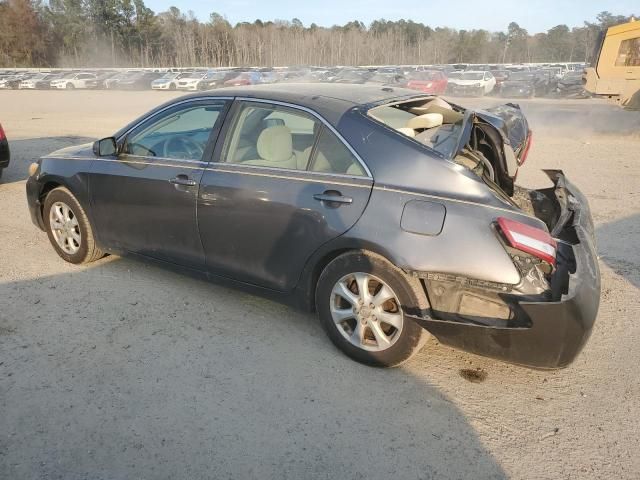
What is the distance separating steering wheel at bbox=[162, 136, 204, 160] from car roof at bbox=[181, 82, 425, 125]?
0.37 meters

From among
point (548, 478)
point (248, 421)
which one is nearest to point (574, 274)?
point (548, 478)

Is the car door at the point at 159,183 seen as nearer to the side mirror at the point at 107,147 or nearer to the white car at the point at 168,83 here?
the side mirror at the point at 107,147

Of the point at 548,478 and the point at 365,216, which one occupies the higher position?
the point at 365,216

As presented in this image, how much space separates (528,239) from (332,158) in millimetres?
1238

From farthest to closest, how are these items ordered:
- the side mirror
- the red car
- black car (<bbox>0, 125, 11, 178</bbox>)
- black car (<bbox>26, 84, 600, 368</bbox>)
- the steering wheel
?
the red car
black car (<bbox>0, 125, 11, 178</bbox>)
the side mirror
the steering wheel
black car (<bbox>26, 84, 600, 368</bbox>)

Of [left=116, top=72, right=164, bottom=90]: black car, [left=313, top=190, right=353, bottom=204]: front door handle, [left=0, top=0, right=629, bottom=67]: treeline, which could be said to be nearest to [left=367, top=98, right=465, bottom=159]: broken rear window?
[left=313, top=190, right=353, bottom=204]: front door handle

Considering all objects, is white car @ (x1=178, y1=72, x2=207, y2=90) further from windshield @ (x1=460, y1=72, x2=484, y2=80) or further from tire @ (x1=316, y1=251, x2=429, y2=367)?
tire @ (x1=316, y1=251, x2=429, y2=367)

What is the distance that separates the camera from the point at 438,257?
2.71 meters

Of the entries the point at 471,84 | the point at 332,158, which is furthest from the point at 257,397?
the point at 471,84

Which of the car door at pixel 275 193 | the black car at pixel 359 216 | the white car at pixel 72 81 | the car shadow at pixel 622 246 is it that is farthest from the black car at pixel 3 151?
the white car at pixel 72 81

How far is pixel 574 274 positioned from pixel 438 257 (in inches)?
31.9

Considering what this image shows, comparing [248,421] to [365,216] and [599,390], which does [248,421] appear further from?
[599,390]

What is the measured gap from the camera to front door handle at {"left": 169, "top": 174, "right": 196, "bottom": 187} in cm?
358

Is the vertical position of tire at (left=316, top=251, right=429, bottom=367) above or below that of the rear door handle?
below
